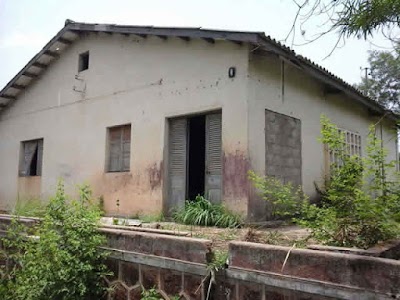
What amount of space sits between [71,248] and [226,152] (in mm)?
3651

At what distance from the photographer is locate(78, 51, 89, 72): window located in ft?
36.6

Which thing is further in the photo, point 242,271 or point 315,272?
point 242,271

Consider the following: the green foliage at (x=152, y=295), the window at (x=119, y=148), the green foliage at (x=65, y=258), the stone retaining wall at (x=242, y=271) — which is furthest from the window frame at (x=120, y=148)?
the green foliage at (x=152, y=295)

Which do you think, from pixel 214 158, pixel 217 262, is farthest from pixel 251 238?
pixel 214 158

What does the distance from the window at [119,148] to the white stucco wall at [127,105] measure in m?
0.17

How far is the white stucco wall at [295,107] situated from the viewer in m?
7.34

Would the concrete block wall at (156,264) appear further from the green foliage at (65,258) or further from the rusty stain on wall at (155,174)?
the rusty stain on wall at (155,174)

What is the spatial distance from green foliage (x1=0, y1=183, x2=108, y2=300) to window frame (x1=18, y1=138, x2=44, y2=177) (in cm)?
780

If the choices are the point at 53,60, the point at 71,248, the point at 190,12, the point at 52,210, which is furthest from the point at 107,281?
the point at 53,60

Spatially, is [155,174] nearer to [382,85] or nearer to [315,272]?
[315,272]

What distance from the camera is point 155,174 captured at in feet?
27.9

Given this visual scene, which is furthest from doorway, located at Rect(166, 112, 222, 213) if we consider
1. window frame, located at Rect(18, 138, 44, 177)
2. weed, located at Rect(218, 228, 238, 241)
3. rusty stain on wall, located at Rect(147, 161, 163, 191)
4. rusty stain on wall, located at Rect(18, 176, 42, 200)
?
window frame, located at Rect(18, 138, 44, 177)

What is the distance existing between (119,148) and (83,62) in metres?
3.31

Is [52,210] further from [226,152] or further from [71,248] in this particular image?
[226,152]
